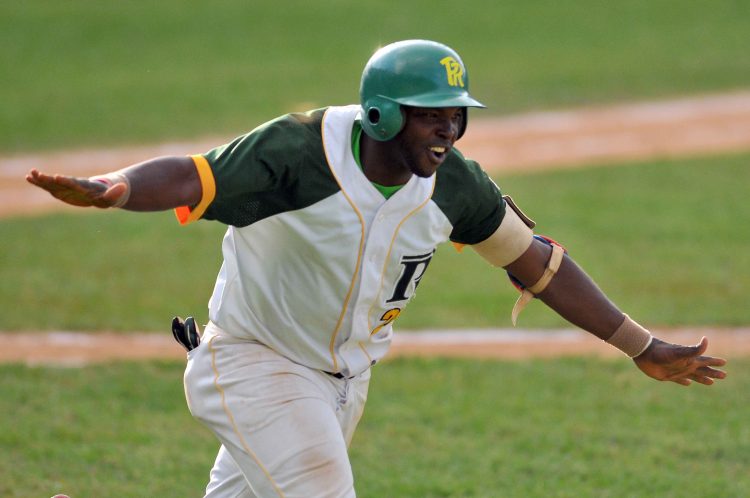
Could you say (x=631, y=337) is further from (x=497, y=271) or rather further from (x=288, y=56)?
(x=288, y=56)

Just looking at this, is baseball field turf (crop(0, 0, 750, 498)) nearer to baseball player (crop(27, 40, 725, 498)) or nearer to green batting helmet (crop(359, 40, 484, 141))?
baseball player (crop(27, 40, 725, 498))

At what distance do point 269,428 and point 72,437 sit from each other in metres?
3.15

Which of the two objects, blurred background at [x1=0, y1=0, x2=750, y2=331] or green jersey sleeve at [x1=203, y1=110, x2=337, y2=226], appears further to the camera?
blurred background at [x1=0, y1=0, x2=750, y2=331]

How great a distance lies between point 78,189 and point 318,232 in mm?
971

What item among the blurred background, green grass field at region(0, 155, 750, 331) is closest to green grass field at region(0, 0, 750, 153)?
the blurred background

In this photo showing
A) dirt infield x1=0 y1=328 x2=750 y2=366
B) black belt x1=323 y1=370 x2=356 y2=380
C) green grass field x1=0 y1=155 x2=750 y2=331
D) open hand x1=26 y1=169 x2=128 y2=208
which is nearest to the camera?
open hand x1=26 y1=169 x2=128 y2=208

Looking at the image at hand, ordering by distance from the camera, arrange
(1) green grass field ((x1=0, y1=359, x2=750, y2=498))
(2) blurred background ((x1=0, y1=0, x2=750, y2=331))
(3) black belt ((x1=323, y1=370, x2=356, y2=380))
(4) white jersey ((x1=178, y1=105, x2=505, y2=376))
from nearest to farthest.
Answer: (4) white jersey ((x1=178, y1=105, x2=505, y2=376)) < (3) black belt ((x1=323, y1=370, x2=356, y2=380)) < (1) green grass field ((x1=0, y1=359, x2=750, y2=498)) < (2) blurred background ((x1=0, y1=0, x2=750, y2=331))

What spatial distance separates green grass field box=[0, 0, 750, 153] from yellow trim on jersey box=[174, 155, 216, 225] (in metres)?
13.5

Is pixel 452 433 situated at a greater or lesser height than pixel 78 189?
lesser

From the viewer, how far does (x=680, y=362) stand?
205 inches

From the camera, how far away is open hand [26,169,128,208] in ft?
12.4

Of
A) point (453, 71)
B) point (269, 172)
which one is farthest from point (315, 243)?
point (453, 71)

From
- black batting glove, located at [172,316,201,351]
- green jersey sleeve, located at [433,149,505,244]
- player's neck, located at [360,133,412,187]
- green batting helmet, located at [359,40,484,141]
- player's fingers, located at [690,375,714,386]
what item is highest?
green batting helmet, located at [359,40,484,141]

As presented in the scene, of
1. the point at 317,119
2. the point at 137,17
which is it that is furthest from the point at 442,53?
the point at 137,17
